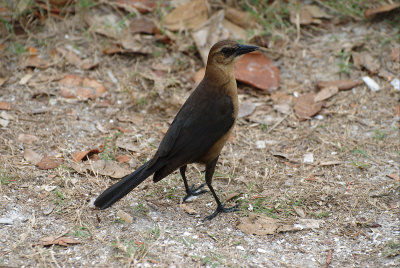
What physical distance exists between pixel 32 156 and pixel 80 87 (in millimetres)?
1394

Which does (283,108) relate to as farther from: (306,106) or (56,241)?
(56,241)

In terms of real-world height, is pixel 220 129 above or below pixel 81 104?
above

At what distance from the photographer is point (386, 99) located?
19.5 feet

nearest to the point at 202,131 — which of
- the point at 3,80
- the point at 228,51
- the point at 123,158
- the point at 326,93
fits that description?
the point at 228,51

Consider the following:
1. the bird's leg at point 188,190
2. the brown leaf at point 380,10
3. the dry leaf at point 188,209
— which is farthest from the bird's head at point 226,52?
the brown leaf at point 380,10

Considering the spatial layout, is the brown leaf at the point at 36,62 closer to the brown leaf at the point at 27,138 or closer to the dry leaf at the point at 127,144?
the brown leaf at the point at 27,138

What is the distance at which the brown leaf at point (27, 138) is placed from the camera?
5.11 metres

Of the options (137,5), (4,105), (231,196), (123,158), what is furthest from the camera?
(137,5)

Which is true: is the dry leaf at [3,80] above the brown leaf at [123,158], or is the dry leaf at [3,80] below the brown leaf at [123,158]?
above

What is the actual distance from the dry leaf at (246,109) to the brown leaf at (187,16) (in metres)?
1.40

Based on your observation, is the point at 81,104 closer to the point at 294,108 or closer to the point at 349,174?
the point at 294,108

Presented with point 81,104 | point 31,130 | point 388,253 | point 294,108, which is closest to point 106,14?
point 81,104

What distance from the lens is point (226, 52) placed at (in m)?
4.50

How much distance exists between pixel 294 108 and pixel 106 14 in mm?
2823
